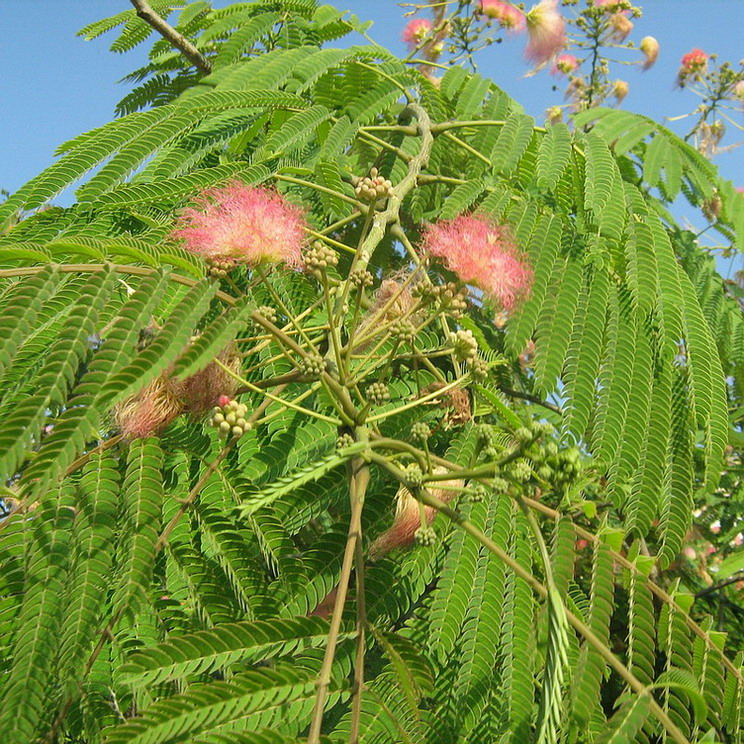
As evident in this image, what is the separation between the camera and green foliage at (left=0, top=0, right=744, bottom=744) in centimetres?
128

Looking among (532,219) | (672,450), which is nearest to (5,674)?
(672,450)

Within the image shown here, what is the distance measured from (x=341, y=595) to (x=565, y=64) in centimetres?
723

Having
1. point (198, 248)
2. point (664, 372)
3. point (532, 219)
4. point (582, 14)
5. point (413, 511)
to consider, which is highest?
point (582, 14)

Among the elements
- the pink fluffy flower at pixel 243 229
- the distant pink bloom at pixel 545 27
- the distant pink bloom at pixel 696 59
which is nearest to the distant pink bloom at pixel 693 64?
the distant pink bloom at pixel 696 59

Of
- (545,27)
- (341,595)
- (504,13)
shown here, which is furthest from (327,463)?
(545,27)

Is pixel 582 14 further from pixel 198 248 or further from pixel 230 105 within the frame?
pixel 198 248

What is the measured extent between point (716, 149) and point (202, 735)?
24.3ft

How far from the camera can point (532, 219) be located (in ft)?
8.00

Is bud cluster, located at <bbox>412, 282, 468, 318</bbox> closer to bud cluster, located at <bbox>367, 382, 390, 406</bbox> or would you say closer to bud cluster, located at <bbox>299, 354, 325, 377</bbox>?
bud cluster, located at <bbox>367, 382, 390, 406</bbox>

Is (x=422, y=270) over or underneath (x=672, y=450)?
Answer: over

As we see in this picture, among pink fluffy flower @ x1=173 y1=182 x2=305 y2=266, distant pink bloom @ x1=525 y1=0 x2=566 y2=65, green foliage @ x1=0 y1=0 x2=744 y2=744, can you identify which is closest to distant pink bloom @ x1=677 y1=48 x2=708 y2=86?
distant pink bloom @ x1=525 y1=0 x2=566 y2=65

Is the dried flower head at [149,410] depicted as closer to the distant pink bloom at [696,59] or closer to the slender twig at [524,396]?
the slender twig at [524,396]

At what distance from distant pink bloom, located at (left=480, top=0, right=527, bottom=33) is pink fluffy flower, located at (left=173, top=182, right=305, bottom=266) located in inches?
164

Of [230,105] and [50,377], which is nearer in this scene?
[50,377]
